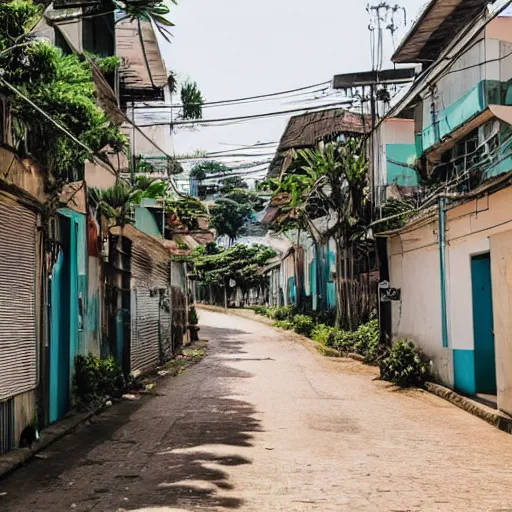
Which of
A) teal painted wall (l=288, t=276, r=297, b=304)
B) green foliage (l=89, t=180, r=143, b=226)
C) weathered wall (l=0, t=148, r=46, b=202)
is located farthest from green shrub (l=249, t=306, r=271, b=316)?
weathered wall (l=0, t=148, r=46, b=202)

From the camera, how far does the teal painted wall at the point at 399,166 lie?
73.9 ft

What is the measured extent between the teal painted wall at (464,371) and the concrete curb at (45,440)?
646cm

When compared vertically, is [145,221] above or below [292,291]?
above

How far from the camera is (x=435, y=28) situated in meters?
17.8

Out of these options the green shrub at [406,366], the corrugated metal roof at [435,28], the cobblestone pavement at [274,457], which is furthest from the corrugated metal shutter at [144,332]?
the corrugated metal roof at [435,28]

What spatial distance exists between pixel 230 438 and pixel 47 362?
2893mm

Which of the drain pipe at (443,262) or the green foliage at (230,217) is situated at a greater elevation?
the green foliage at (230,217)

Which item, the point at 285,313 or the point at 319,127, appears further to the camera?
the point at 285,313

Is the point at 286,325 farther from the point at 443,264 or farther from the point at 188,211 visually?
the point at 443,264

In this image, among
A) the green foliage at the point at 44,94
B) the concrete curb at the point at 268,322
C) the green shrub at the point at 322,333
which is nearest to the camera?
the green foliage at the point at 44,94

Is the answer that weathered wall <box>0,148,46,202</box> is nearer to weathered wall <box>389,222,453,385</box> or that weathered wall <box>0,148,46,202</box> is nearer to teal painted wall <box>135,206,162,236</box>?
weathered wall <box>389,222,453,385</box>

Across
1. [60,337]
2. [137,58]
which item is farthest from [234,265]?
[60,337]

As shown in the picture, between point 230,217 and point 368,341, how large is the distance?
125 ft

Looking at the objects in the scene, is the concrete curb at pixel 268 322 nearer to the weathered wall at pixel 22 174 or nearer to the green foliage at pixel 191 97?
the green foliage at pixel 191 97
